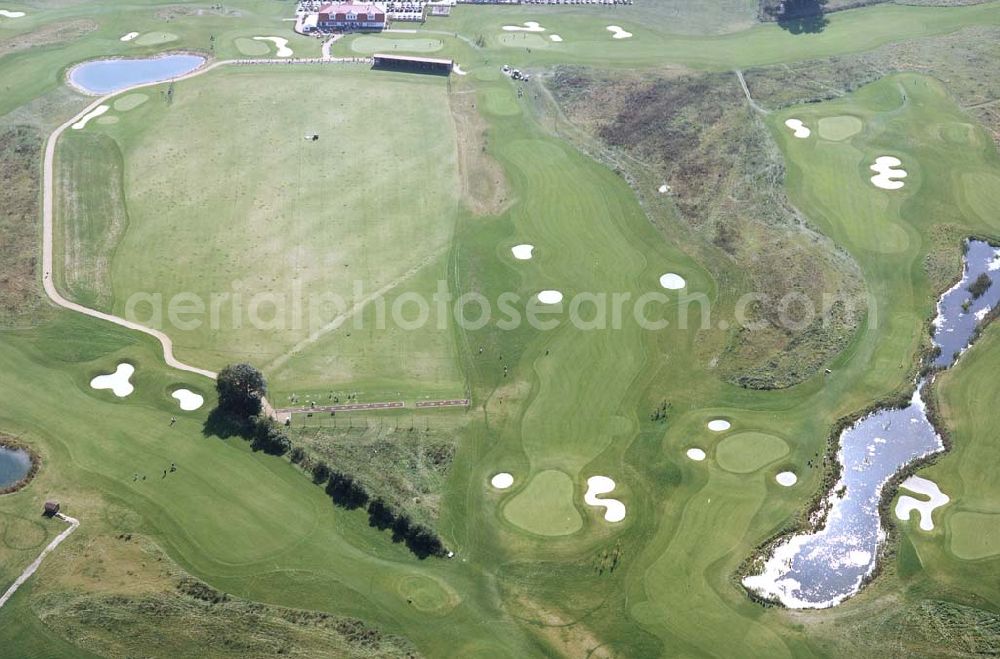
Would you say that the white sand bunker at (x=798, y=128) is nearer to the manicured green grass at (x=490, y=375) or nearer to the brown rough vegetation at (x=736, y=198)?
the manicured green grass at (x=490, y=375)

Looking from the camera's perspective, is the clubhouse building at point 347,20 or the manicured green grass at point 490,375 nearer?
the manicured green grass at point 490,375

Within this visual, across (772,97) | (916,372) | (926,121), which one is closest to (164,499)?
(916,372)

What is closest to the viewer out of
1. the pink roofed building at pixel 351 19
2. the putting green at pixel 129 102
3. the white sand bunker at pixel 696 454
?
the white sand bunker at pixel 696 454

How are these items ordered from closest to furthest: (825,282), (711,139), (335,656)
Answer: (335,656), (825,282), (711,139)

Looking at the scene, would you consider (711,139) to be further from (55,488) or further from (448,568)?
(55,488)

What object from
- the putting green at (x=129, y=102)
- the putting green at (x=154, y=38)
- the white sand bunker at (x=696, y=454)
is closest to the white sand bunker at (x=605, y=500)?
the white sand bunker at (x=696, y=454)

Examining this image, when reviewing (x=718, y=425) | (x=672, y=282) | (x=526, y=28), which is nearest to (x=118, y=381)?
(x=718, y=425)

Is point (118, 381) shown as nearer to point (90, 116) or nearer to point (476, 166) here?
point (476, 166)
